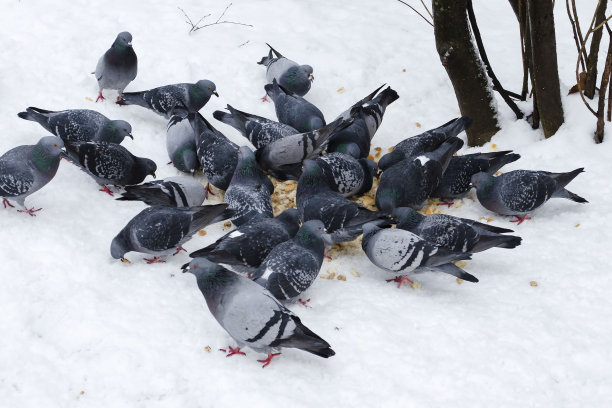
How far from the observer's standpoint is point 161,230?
4477mm

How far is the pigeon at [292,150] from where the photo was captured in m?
5.64

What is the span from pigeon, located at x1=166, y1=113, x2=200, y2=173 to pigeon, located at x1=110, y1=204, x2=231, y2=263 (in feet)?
3.15

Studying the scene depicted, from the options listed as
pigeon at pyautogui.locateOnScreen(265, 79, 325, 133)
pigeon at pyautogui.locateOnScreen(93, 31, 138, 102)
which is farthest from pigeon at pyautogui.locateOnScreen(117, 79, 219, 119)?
pigeon at pyautogui.locateOnScreen(265, 79, 325, 133)

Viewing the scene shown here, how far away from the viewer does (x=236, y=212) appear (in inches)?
196

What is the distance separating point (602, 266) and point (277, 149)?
2.76 meters

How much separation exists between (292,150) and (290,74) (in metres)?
1.19

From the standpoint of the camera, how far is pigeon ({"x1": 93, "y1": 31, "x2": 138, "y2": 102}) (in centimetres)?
598

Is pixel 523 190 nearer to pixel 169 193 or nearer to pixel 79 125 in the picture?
pixel 169 193

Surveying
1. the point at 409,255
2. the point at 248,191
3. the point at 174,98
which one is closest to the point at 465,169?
the point at 409,255

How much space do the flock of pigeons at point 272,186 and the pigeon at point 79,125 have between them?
0.01 meters

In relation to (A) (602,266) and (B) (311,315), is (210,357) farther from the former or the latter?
(A) (602,266)

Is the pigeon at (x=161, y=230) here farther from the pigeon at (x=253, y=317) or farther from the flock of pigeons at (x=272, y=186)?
the pigeon at (x=253, y=317)

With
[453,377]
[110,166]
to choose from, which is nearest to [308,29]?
[110,166]

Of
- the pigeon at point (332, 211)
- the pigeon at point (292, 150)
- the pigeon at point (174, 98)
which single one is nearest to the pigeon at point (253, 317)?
the pigeon at point (332, 211)
